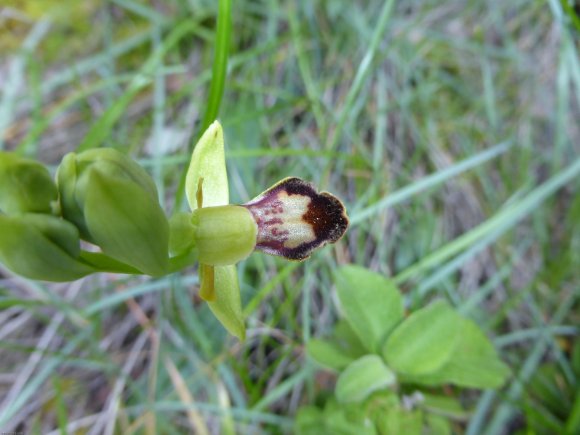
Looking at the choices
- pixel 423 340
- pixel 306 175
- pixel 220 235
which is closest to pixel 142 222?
pixel 220 235

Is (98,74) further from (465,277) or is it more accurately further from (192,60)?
(465,277)

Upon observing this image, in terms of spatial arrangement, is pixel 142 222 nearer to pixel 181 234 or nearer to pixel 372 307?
pixel 181 234

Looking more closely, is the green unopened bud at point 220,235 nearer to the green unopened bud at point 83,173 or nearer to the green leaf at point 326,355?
the green unopened bud at point 83,173

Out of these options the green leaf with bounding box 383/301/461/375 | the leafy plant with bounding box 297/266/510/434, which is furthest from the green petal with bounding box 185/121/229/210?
the green leaf with bounding box 383/301/461/375

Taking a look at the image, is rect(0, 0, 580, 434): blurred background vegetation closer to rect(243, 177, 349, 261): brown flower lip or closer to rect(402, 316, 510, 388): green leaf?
rect(402, 316, 510, 388): green leaf

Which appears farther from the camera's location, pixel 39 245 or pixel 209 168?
pixel 209 168

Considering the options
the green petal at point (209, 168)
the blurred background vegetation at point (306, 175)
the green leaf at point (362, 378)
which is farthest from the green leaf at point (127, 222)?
the blurred background vegetation at point (306, 175)
